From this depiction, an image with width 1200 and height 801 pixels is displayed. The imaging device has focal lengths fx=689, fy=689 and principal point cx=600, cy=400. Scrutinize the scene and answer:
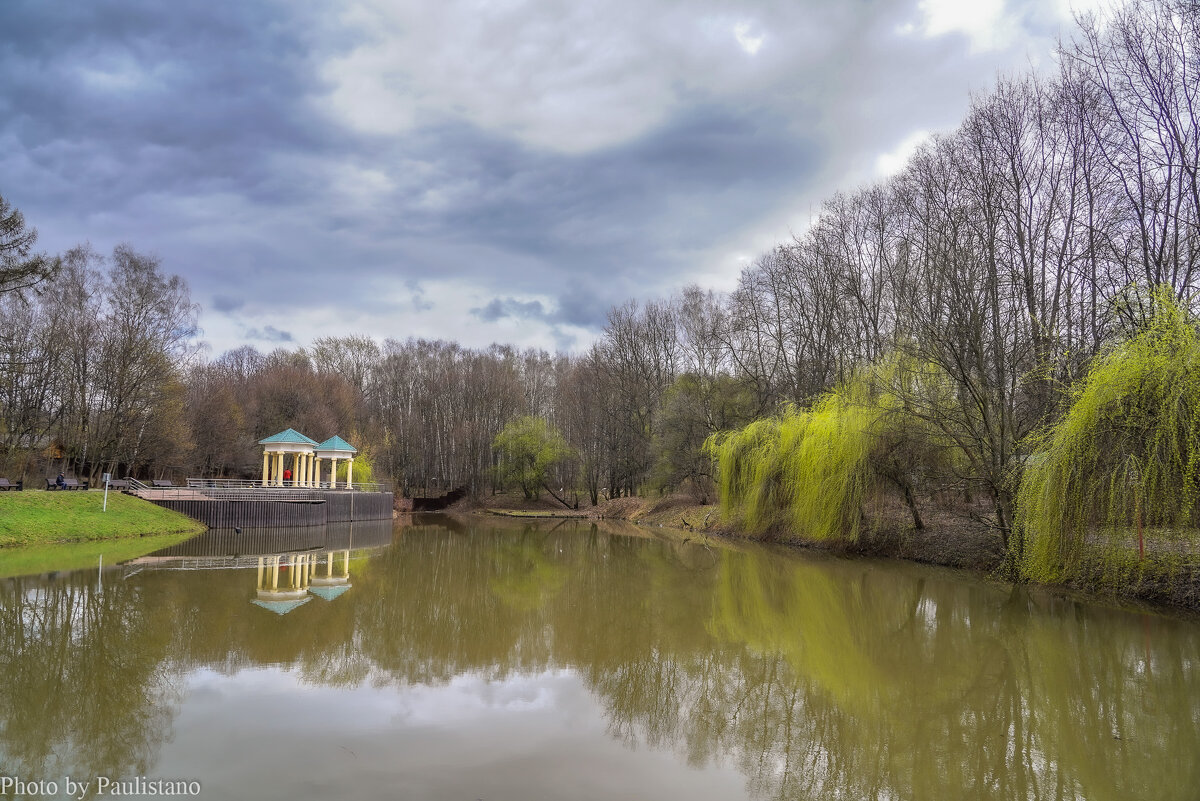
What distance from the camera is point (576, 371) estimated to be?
54.0m

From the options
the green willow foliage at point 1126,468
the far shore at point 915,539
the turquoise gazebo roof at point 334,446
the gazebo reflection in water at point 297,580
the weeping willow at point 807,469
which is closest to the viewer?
the green willow foliage at point 1126,468

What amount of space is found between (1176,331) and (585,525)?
30.9 m

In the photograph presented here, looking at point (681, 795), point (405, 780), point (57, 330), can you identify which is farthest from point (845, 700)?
point (57, 330)

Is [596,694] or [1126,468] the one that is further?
[1126,468]

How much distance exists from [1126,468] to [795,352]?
22421 mm

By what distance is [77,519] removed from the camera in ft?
69.1

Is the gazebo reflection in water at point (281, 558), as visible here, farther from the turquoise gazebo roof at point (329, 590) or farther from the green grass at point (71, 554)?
the green grass at point (71, 554)

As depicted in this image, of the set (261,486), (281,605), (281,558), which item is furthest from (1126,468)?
(261,486)

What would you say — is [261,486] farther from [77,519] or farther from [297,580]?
[297,580]

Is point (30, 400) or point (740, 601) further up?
point (30, 400)

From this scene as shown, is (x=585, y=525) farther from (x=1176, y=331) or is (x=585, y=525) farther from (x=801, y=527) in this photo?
(x=1176, y=331)

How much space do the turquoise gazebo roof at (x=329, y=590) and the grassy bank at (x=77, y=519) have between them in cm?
1037

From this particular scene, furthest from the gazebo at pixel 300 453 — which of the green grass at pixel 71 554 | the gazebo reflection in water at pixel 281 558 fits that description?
the green grass at pixel 71 554

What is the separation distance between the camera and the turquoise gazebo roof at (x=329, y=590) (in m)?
13.1
